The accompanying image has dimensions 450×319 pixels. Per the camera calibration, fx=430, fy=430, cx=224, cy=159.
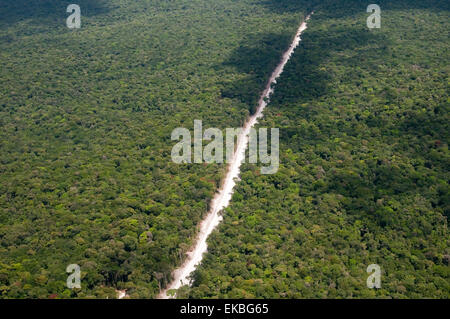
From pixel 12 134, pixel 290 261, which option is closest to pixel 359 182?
pixel 290 261

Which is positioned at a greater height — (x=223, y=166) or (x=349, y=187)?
(x=223, y=166)

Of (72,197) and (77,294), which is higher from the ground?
(72,197)

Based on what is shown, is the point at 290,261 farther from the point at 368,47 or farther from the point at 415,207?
the point at 368,47

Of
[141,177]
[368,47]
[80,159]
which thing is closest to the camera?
[141,177]

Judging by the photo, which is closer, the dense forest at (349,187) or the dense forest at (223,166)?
the dense forest at (349,187)

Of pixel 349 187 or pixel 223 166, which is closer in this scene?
pixel 349 187
